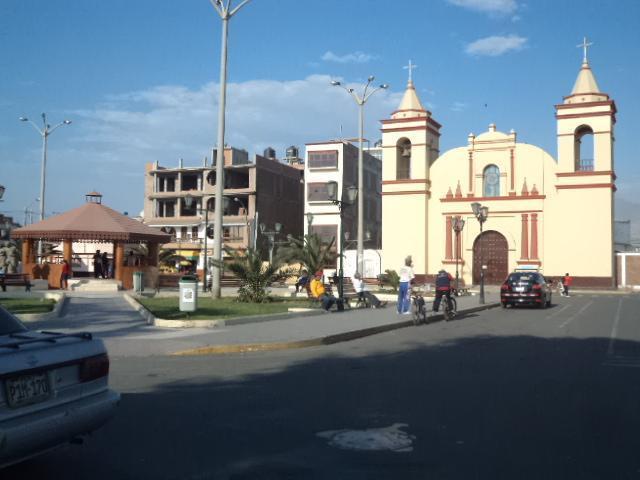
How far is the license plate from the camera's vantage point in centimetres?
441

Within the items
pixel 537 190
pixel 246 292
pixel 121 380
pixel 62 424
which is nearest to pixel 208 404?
pixel 121 380

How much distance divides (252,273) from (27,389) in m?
17.8

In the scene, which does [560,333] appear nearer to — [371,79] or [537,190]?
[371,79]

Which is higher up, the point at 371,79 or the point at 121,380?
the point at 371,79

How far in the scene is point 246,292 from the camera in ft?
75.3

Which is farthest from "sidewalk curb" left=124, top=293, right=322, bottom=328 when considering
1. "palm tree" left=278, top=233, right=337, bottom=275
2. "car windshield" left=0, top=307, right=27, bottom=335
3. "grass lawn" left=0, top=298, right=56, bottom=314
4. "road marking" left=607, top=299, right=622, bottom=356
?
"car windshield" left=0, top=307, right=27, bottom=335

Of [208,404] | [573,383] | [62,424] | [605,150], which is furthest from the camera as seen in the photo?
[605,150]

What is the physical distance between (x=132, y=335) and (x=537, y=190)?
138 feet

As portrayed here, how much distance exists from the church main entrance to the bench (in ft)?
114

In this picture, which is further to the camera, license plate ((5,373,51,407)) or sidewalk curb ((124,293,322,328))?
sidewalk curb ((124,293,322,328))

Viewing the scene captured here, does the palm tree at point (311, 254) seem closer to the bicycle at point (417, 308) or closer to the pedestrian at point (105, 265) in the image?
the bicycle at point (417, 308)

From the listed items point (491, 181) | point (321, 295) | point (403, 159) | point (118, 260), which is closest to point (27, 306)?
point (321, 295)

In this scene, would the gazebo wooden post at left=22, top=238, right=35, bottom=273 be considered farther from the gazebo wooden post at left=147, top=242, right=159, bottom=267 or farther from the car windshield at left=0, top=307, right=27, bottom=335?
the car windshield at left=0, top=307, right=27, bottom=335

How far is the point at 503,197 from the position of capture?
51.8 meters
